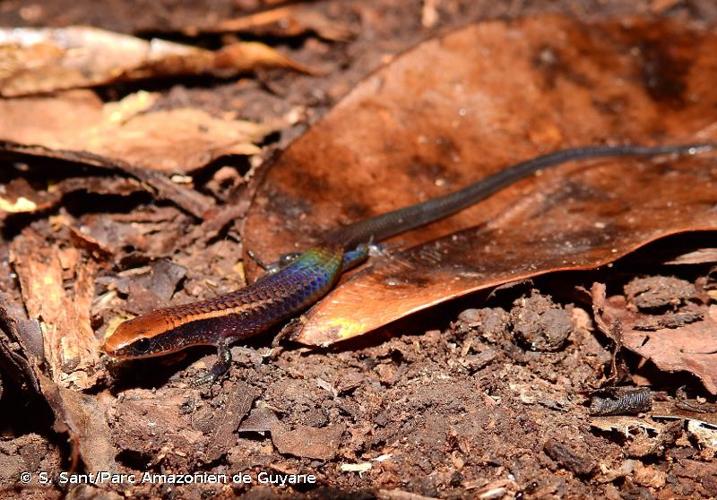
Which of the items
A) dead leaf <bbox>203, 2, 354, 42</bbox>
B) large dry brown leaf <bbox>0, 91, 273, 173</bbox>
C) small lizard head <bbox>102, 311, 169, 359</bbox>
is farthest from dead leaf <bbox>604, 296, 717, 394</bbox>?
dead leaf <bbox>203, 2, 354, 42</bbox>

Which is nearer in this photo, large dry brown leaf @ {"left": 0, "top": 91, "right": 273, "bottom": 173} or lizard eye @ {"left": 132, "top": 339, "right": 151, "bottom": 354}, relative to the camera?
lizard eye @ {"left": 132, "top": 339, "right": 151, "bottom": 354}

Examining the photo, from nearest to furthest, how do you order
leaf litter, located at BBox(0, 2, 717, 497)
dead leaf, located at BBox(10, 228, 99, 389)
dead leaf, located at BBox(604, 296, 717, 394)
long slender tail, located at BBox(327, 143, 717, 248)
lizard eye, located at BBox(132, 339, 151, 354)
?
leaf litter, located at BBox(0, 2, 717, 497), dead leaf, located at BBox(604, 296, 717, 394), lizard eye, located at BBox(132, 339, 151, 354), dead leaf, located at BBox(10, 228, 99, 389), long slender tail, located at BBox(327, 143, 717, 248)

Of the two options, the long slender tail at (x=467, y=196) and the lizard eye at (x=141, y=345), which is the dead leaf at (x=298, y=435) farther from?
the long slender tail at (x=467, y=196)

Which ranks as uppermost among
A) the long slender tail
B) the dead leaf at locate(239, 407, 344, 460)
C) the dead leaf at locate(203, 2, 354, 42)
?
the dead leaf at locate(203, 2, 354, 42)

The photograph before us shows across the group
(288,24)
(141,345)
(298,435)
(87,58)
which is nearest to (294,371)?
(298,435)

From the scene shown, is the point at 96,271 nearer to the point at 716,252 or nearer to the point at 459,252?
the point at 459,252

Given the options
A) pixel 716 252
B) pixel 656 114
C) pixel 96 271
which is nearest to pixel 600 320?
pixel 716 252

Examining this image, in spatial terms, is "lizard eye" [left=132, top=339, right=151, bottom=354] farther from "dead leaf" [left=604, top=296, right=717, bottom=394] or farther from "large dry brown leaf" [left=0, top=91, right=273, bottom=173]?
"dead leaf" [left=604, top=296, right=717, bottom=394]

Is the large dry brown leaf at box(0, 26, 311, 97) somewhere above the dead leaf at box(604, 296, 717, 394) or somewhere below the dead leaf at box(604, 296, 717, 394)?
above
